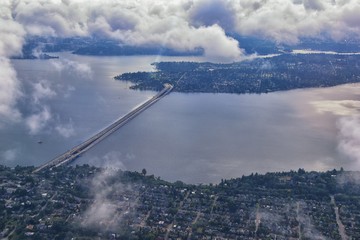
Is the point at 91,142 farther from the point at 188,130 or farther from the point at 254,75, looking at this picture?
the point at 254,75

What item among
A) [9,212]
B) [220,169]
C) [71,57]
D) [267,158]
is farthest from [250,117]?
[71,57]

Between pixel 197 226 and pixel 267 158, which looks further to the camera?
pixel 267 158

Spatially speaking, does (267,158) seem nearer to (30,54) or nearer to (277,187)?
(277,187)

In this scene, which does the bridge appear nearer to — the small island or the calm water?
the calm water

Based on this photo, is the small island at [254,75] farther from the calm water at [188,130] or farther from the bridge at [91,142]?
the bridge at [91,142]

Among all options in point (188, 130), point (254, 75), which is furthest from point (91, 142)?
point (254, 75)

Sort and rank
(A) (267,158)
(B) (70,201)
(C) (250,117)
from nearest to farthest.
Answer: (B) (70,201), (A) (267,158), (C) (250,117)

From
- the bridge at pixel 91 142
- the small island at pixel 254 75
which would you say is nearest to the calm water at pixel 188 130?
the bridge at pixel 91 142
